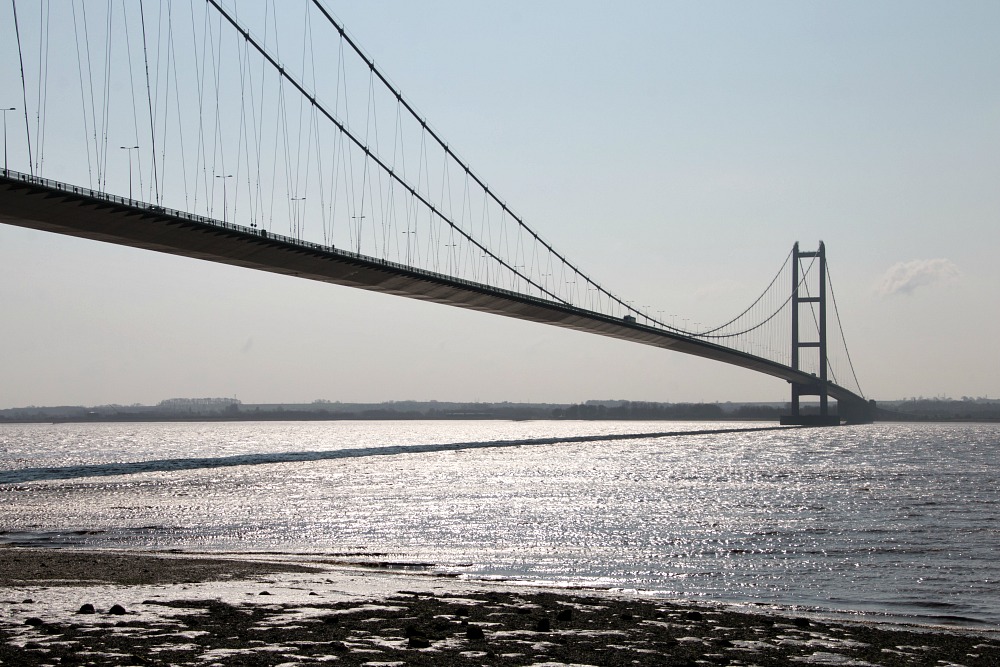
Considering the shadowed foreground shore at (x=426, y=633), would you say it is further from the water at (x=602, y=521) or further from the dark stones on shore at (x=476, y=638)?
the water at (x=602, y=521)

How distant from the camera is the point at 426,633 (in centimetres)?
1187

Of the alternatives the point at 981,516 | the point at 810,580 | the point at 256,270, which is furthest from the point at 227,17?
the point at 810,580

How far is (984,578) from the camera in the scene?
19016mm

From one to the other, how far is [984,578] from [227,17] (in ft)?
153

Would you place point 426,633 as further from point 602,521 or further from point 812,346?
point 812,346

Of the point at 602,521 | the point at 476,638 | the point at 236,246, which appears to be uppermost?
the point at 236,246

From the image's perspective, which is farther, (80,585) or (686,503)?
(686,503)

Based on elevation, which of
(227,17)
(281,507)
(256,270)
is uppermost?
(227,17)


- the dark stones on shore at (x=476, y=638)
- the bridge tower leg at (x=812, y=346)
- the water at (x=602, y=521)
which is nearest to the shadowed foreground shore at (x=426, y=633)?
the dark stones on shore at (x=476, y=638)

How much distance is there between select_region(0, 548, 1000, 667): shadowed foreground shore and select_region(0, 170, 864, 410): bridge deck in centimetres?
2923

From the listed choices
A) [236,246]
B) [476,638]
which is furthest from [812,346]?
[476,638]

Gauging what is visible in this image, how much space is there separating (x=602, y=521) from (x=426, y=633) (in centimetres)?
1750

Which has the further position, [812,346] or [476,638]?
[812,346]

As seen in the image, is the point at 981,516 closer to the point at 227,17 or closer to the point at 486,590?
the point at 486,590
